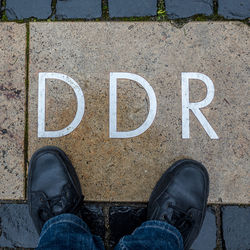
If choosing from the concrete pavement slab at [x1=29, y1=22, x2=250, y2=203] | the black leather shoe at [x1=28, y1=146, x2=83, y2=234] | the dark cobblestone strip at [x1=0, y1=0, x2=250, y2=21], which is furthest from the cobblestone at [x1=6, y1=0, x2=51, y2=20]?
the black leather shoe at [x1=28, y1=146, x2=83, y2=234]

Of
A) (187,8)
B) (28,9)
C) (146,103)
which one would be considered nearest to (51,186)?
(146,103)

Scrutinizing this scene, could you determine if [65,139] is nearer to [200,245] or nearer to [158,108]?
[158,108]

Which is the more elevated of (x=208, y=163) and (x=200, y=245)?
(x=208, y=163)

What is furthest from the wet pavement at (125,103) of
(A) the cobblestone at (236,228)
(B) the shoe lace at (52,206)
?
(B) the shoe lace at (52,206)

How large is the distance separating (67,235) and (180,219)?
856 mm

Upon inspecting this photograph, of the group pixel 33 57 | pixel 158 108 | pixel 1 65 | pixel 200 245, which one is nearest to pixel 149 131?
pixel 158 108

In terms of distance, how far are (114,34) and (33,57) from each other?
0.66m

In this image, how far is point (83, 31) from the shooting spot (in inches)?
85.6

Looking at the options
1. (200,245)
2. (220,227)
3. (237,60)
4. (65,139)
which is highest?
(237,60)

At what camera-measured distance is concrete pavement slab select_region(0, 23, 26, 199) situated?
7.00 ft

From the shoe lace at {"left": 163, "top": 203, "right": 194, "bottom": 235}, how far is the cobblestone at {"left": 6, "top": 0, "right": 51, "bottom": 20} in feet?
5.94

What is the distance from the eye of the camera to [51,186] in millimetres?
2129

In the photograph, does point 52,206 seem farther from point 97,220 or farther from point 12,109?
point 12,109

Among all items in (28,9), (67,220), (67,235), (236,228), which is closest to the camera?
(67,235)
